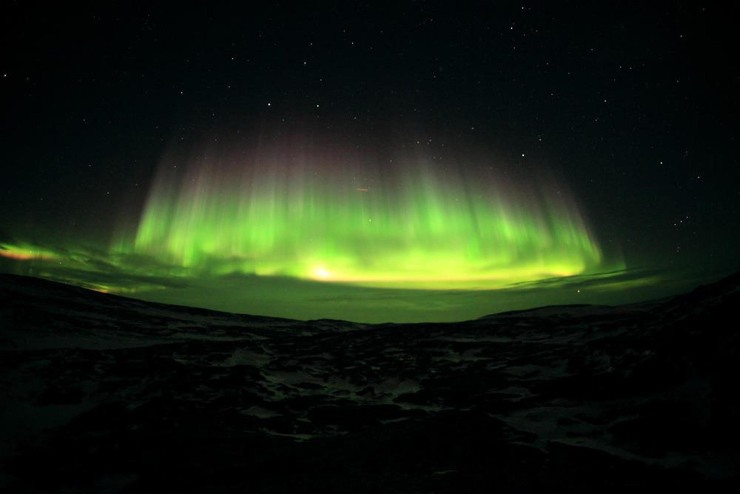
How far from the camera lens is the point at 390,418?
2480cm

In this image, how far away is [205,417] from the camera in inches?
992

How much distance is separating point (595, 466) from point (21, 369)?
37.8 meters

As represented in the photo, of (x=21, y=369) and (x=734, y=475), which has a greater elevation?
(x=21, y=369)

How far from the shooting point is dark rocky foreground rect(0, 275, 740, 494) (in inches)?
615

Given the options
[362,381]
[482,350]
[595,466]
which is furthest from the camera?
[482,350]

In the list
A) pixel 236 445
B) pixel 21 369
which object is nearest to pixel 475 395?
pixel 236 445

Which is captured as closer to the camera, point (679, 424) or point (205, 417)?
point (679, 424)

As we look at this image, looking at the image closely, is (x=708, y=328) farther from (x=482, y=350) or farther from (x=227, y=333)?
(x=227, y=333)

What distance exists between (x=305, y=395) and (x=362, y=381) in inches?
222

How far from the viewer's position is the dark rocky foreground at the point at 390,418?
51.3ft

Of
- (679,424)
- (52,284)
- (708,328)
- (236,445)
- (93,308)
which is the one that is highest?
(52,284)

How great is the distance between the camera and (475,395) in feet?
92.8

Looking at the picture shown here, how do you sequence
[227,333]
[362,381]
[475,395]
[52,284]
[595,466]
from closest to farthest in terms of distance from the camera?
1. [595,466]
2. [475,395]
3. [362,381]
4. [227,333]
5. [52,284]

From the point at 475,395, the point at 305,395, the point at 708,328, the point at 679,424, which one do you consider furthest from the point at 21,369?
the point at 708,328
